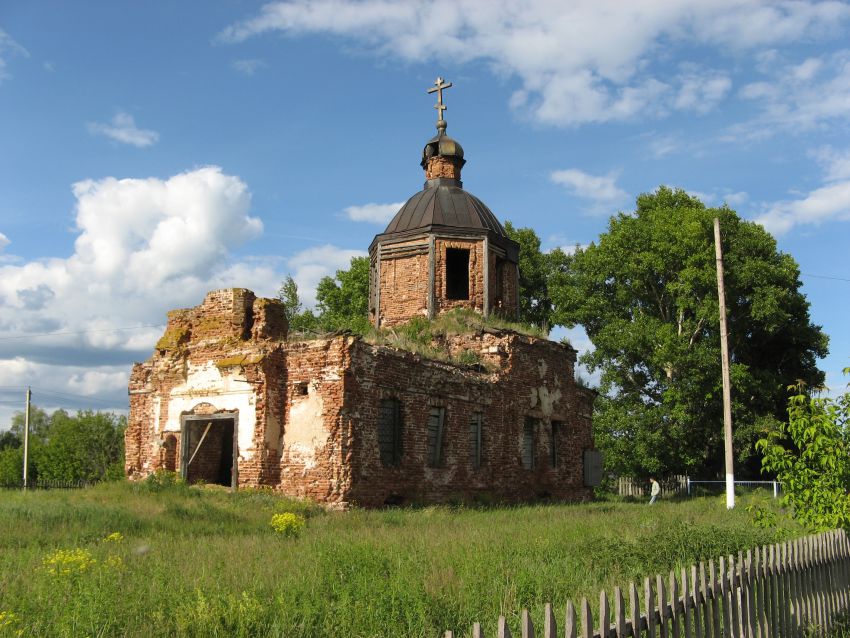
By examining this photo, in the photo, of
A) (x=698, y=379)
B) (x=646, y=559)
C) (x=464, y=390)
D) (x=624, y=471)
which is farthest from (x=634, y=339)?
(x=646, y=559)

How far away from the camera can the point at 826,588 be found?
6.71 m

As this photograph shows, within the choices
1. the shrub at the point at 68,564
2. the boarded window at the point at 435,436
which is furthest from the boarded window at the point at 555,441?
the shrub at the point at 68,564

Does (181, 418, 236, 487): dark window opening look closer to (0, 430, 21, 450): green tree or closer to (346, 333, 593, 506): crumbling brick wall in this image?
(346, 333, 593, 506): crumbling brick wall

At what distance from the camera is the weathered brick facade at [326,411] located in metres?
15.2

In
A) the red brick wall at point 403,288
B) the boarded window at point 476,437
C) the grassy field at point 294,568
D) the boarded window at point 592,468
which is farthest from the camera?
the red brick wall at point 403,288

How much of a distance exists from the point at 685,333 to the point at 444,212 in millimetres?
11487

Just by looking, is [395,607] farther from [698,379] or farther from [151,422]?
[698,379]

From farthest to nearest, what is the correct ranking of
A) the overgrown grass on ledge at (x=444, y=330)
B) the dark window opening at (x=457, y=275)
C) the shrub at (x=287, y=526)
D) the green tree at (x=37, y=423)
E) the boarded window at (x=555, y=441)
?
the green tree at (x=37, y=423)
the dark window opening at (x=457, y=275)
the boarded window at (x=555, y=441)
the overgrown grass on ledge at (x=444, y=330)
the shrub at (x=287, y=526)

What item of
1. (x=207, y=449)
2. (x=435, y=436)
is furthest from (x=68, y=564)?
(x=435, y=436)

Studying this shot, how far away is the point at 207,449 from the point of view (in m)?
17.6

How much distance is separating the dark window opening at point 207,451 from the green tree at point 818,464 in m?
12.2

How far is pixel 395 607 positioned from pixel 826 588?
3.96m

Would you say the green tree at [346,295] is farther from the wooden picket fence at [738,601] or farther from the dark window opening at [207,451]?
the wooden picket fence at [738,601]

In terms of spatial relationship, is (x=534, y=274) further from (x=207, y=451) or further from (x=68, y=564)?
(x=68, y=564)
